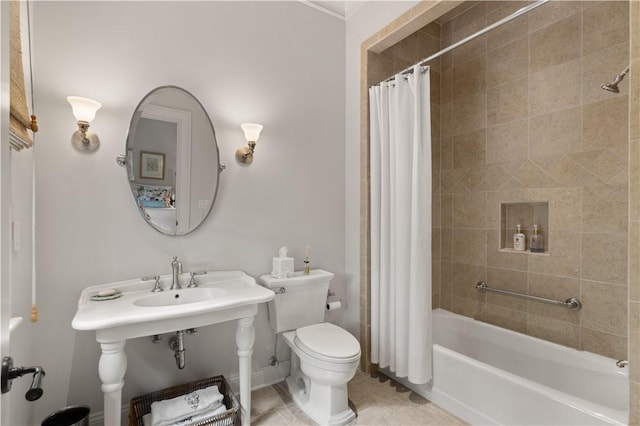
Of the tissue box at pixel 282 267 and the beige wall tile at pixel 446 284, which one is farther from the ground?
the tissue box at pixel 282 267

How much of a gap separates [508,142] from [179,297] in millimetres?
2448

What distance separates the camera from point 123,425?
5.80 feet

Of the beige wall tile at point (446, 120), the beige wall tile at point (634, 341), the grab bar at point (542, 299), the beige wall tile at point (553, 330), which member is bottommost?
the beige wall tile at point (553, 330)

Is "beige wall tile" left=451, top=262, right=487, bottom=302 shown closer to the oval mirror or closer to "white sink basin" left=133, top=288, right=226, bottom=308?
"white sink basin" left=133, top=288, right=226, bottom=308

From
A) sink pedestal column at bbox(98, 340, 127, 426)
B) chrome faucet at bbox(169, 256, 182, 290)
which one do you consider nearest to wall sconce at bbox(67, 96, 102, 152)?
chrome faucet at bbox(169, 256, 182, 290)

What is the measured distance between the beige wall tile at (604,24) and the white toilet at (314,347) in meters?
2.19

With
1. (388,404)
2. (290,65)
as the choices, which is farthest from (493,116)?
(388,404)

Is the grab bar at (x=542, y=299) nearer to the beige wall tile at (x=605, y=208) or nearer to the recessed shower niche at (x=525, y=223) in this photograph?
the recessed shower niche at (x=525, y=223)

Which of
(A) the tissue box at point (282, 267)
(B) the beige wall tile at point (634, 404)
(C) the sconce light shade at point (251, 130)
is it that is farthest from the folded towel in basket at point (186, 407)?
(B) the beige wall tile at point (634, 404)

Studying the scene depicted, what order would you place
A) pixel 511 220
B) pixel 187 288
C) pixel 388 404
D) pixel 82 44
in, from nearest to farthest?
pixel 82 44, pixel 187 288, pixel 388 404, pixel 511 220

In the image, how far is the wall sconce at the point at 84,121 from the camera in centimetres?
158

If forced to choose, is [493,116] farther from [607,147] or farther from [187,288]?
[187,288]

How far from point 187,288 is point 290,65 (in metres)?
1.64

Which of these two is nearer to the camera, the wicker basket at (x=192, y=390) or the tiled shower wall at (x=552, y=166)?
the wicker basket at (x=192, y=390)
